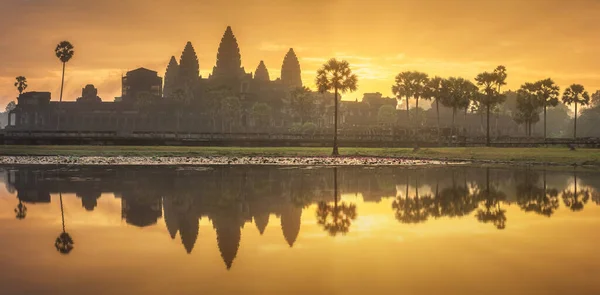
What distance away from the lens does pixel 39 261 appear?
12.6m

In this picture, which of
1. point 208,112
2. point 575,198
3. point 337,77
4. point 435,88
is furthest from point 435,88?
point 575,198

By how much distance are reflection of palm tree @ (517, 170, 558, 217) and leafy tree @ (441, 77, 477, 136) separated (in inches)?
3143

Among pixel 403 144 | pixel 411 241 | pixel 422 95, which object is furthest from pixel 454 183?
pixel 422 95

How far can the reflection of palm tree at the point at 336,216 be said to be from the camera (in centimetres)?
1721

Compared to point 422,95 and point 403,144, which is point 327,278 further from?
point 422,95

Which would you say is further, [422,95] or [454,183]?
[422,95]

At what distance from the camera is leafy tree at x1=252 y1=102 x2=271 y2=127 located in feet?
525

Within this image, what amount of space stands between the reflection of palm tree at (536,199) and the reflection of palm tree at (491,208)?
2.64 feet

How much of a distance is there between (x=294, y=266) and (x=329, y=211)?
8.53m

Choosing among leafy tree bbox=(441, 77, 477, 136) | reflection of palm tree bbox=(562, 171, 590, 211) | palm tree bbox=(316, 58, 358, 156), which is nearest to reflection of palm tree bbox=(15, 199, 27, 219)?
reflection of palm tree bbox=(562, 171, 590, 211)

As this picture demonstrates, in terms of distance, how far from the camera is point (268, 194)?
84.7 ft

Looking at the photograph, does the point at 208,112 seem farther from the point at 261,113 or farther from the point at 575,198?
the point at 575,198

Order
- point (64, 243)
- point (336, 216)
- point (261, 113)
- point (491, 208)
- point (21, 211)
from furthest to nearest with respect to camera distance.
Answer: point (261, 113), point (491, 208), point (21, 211), point (336, 216), point (64, 243)

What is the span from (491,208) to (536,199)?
4.15 metres
